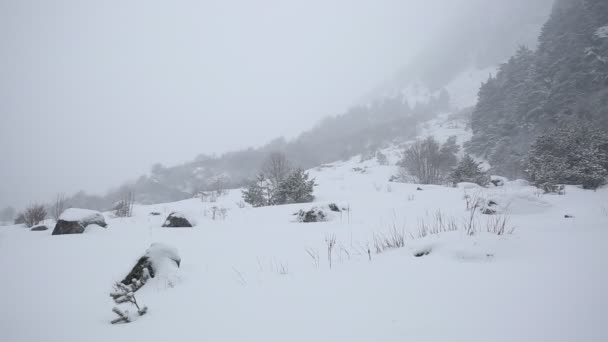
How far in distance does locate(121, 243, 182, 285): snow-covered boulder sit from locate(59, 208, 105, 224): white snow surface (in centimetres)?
487

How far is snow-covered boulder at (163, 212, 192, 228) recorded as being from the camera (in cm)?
671

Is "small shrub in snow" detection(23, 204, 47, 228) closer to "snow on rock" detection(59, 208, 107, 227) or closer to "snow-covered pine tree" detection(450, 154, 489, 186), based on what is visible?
"snow on rock" detection(59, 208, 107, 227)

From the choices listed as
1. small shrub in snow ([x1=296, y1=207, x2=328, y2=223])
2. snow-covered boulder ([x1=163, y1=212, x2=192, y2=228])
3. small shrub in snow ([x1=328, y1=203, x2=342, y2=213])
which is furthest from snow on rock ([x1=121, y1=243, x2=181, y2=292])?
small shrub in snow ([x1=328, y1=203, x2=342, y2=213])

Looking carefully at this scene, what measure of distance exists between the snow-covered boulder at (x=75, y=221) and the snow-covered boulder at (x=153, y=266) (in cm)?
470

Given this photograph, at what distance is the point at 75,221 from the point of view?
6117mm

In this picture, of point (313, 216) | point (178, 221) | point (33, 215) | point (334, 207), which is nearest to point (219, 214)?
point (178, 221)

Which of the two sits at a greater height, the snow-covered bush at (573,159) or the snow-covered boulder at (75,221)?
the snow-covered bush at (573,159)

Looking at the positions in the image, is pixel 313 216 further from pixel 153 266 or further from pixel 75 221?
pixel 75 221

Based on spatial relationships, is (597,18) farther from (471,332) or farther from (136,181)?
(136,181)

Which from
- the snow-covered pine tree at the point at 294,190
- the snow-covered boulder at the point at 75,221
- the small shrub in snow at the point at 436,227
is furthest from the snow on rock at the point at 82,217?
the small shrub in snow at the point at 436,227

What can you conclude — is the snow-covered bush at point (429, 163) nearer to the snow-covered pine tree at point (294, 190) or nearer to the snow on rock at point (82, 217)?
the snow-covered pine tree at point (294, 190)

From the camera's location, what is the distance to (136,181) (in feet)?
172

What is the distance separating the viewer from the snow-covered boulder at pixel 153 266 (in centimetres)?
305

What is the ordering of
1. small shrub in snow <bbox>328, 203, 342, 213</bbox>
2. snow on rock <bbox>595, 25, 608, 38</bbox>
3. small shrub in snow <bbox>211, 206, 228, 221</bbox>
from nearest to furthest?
small shrub in snow <bbox>328, 203, 342, 213</bbox>, small shrub in snow <bbox>211, 206, 228, 221</bbox>, snow on rock <bbox>595, 25, 608, 38</bbox>
